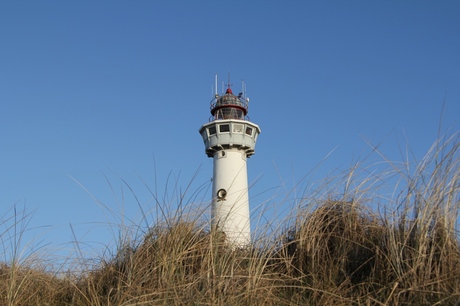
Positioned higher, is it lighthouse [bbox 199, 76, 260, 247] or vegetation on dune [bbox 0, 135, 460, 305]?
lighthouse [bbox 199, 76, 260, 247]

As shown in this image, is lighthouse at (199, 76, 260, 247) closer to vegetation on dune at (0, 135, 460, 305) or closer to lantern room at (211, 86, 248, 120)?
lantern room at (211, 86, 248, 120)

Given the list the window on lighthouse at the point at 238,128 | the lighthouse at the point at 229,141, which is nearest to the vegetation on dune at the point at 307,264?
the lighthouse at the point at 229,141

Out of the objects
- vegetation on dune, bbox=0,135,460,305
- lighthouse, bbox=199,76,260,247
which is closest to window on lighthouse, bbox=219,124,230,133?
lighthouse, bbox=199,76,260,247

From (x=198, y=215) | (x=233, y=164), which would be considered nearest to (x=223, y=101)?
(x=233, y=164)

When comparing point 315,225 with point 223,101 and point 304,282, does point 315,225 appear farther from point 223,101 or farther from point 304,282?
point 223,101

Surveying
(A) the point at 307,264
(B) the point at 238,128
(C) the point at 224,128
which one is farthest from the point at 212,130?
(A) the point at 307,264

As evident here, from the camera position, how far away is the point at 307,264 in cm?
309

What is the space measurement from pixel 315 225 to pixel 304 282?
0.46 meters

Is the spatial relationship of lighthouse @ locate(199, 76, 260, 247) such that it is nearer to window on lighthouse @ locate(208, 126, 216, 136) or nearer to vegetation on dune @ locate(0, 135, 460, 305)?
window on lighthouse @ locate(208, 126, 216, 136)

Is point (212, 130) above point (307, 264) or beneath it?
above

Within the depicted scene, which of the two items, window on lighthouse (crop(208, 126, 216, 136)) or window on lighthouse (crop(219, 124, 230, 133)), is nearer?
window on lighthouse (crop(219, 124, 230, 133))

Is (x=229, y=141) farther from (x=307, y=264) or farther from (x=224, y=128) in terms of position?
(x=307, y=264)

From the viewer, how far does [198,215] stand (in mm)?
3686

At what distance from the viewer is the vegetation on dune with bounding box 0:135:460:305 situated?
2453 millimetres
